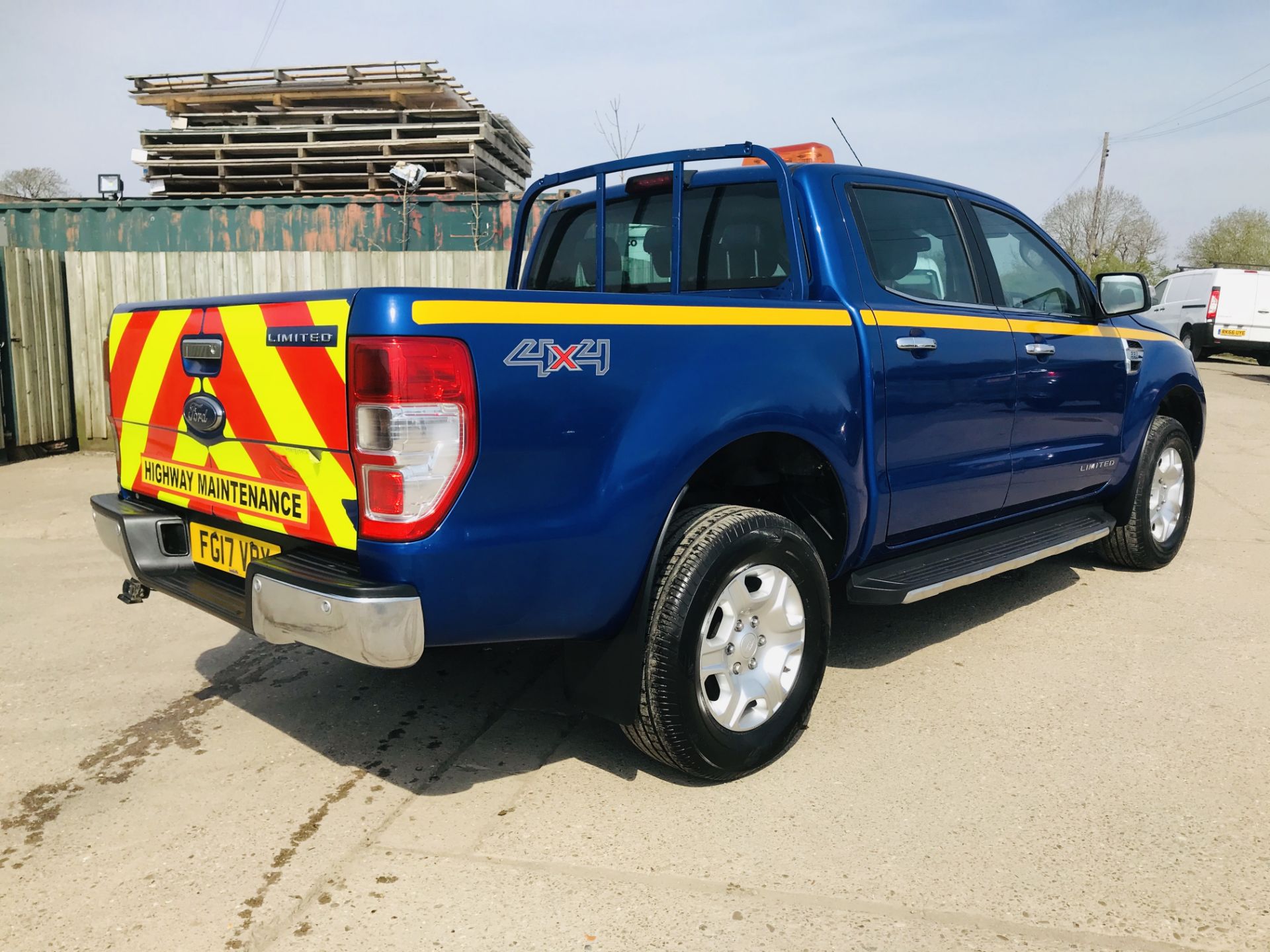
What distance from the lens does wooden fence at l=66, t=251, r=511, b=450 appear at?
9.26m

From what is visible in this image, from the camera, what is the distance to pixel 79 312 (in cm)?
926

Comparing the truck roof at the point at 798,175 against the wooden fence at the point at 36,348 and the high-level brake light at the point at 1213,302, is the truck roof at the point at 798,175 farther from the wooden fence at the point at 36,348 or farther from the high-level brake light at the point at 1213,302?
the high-level brake light at the point at 1213,302

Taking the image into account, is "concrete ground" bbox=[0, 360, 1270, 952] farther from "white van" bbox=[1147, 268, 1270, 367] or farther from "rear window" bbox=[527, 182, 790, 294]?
"white van" bbox=[1147, 268, 1270, 367]

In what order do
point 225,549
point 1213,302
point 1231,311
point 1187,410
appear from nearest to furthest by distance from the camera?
1. point 225,549
2. point 1187,410
3. point 1231,311
4. point 1213,302

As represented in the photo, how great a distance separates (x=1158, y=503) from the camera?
5.61 meters

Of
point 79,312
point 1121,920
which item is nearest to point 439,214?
point 79,312

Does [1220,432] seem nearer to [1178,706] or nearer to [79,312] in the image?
[1178,706]

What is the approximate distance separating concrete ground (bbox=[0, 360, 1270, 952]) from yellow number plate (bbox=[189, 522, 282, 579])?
2.10ft

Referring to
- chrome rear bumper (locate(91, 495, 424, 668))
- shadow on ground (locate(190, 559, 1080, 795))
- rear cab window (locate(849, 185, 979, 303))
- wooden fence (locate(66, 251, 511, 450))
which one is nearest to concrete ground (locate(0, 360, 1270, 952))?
shadow on ground (locate(190, 559, 1080, 795))

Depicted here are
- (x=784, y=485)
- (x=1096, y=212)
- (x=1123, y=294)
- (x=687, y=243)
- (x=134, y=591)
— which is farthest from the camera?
(x=1096, y=212)

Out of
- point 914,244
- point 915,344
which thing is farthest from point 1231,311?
point 915,344

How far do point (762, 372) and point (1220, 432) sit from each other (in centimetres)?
1004

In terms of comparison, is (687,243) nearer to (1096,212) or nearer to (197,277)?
(197,277)

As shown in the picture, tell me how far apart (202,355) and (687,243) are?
1815 mm
